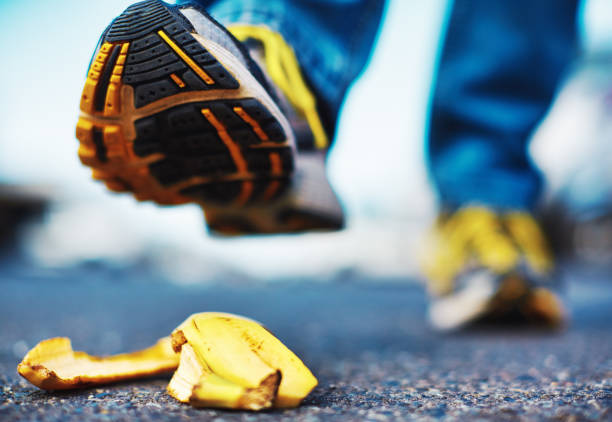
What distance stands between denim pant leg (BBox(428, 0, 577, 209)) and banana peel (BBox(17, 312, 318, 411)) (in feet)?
2.95

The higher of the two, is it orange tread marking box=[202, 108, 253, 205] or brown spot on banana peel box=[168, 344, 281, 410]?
orange tread marking box=[202, 108, 253, 205]

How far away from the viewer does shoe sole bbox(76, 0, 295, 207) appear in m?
0.57

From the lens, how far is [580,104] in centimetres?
582

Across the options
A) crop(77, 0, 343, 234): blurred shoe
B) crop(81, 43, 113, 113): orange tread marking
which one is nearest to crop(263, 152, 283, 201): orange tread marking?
crop(77, 0, 343, 234): blurred shoe

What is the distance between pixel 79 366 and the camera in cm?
51

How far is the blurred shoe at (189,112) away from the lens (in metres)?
0.57

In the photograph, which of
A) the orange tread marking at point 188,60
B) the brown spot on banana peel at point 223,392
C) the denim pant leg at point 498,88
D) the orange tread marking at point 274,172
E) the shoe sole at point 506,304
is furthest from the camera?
the denim pant leg at point 498,88

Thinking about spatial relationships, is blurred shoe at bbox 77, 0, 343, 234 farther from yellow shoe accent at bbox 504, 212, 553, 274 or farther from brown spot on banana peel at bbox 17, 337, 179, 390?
yellow shoe accent at bbox 504, 212, 553, 274

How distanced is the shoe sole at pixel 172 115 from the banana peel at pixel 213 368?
9.2 inches

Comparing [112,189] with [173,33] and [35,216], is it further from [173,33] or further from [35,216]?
[35,216]

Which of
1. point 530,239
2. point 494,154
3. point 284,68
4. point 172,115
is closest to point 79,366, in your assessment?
point 172,115

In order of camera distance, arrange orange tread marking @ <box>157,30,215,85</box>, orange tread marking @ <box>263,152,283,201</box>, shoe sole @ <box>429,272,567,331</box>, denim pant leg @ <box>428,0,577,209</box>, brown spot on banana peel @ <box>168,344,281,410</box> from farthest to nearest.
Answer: denim pant leg @ <box>428,0,577,209</box>
shoe sole @ <box>429,272,567,331</box>
orange tread marking @ <box>263,152,283,201</box>
orange tread marking @ <box>157,30,215,85</box>
brown spot on banana peel @ <box>168,344,281,410</box>

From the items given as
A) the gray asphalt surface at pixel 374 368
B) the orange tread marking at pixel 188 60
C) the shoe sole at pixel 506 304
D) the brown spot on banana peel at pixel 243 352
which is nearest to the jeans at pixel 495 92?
the shoe sole at pixel 506 304

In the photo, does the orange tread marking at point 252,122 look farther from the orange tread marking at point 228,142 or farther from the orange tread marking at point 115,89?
the orange tread marking at point 115,89
